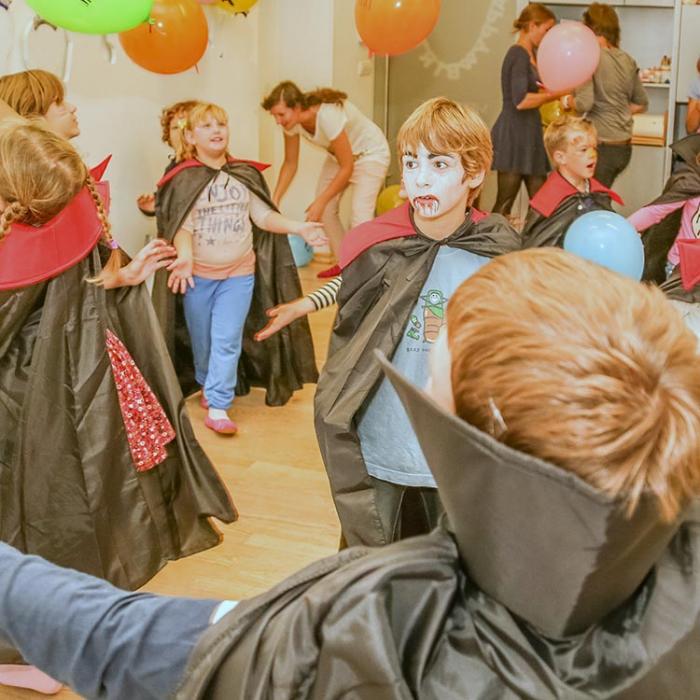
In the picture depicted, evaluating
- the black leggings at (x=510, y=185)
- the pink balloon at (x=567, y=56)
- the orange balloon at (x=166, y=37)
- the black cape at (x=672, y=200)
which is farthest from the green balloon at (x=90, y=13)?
the black leggings at (x=510, y=185)

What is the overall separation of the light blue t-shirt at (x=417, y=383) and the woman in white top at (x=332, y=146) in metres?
3.08

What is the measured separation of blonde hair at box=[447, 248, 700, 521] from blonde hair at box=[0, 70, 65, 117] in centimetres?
279

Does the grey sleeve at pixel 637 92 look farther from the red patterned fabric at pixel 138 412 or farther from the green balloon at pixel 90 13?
the red patterned fabric at pixel 138 412

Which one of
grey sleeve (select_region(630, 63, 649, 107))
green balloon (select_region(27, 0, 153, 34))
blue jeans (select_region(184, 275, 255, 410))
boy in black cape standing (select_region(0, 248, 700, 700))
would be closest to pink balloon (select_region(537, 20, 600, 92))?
grey sleeve (select_region(630, 63, 649, 107))

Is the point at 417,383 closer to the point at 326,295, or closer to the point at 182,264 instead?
the point at 326,295

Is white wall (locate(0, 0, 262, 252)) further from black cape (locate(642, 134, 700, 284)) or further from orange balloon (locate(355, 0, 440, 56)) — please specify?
black cape (locate(642, 134, 700, 284))

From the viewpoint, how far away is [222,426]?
13.7ft

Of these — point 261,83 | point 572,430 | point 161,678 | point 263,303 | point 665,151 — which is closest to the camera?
point 572,430

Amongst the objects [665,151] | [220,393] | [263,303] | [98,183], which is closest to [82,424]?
[98,183]

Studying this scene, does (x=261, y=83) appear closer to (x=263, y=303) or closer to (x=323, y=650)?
(x=263, y=303)

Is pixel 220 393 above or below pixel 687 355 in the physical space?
below

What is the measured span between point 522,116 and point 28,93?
3.87m

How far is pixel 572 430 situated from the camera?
81cm

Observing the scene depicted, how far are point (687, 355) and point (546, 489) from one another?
170 millimetres
